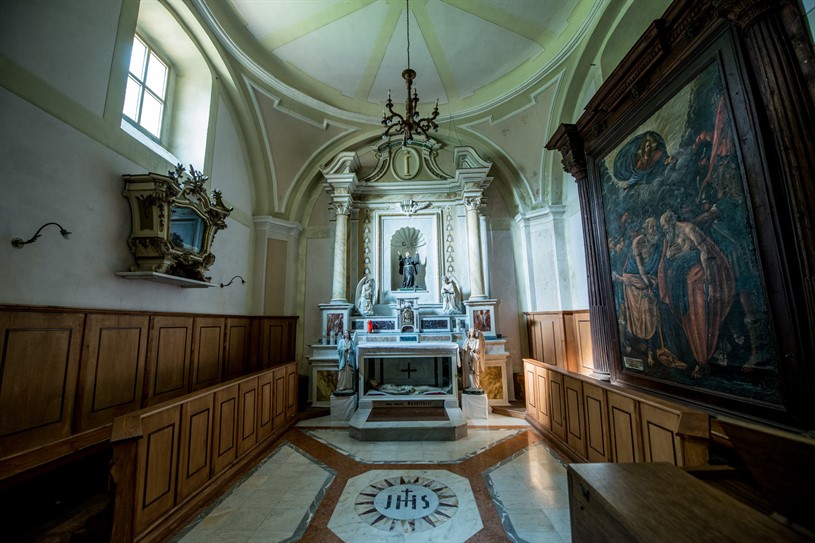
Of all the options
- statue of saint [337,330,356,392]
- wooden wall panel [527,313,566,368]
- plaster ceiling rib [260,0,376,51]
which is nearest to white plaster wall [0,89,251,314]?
statue of saint [337,330,356,392]

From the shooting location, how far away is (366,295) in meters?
7.25

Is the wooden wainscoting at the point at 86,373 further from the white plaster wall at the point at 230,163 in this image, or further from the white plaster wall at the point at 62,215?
the white plaster wall at the point at 230,163

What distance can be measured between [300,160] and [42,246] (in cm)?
527

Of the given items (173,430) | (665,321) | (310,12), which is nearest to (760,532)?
(665,321)

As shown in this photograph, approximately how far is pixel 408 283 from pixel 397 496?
474 cm

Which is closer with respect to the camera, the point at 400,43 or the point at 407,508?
the point at 407,508

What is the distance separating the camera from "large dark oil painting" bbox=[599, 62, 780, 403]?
2.44m

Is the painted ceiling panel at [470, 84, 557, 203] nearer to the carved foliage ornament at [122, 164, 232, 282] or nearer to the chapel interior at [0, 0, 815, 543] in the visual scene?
the chapel interior at [0, 0, 815, 543]

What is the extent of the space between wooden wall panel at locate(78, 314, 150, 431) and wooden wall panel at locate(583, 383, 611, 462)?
519 centimetres

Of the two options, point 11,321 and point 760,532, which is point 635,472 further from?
point 11,321

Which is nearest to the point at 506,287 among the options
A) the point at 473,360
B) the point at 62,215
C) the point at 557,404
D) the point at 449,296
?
the point at 449,296

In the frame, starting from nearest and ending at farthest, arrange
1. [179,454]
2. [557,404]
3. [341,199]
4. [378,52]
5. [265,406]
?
[179,454] → [557,404] → [265,406] → [378,52] → [341,199]

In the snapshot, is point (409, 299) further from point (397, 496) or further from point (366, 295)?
point (397, 496)

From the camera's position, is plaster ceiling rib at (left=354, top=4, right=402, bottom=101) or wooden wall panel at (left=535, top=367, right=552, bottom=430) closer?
wooden wall panel at (left=535, top=367, right=552, bottom=430)
